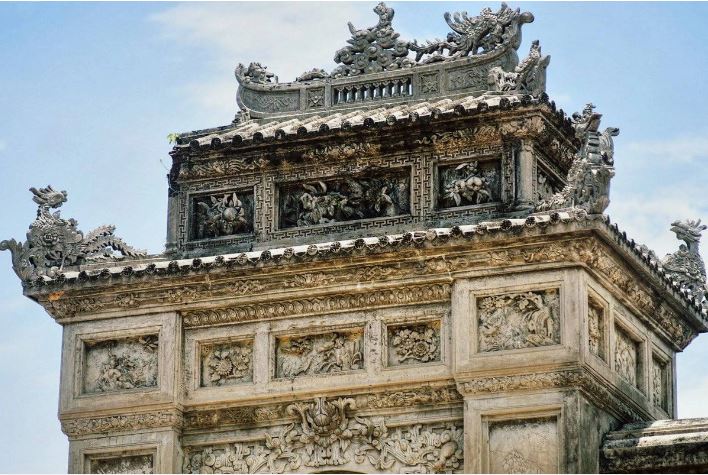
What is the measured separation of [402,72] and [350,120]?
1.19m

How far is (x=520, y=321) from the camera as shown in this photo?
2503cm

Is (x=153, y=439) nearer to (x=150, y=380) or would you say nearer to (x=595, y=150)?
(x=150, y=380)

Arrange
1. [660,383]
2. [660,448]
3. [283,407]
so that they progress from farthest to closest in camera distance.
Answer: [660,383] < [283,407] < [660,448]

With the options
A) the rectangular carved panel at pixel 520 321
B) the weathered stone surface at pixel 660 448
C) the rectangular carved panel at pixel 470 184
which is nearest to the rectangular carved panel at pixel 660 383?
the weathered stone surface at pixel 660 448

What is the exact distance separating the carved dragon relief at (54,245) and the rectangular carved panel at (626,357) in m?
6.28

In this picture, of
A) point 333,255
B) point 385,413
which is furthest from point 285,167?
point 385,413

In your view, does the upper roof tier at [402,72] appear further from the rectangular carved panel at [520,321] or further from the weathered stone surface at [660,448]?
the weathered stone surface at [660,448]

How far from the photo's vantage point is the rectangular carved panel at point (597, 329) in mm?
25234

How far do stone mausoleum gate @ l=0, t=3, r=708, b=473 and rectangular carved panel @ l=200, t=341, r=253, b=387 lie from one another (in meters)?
0.02

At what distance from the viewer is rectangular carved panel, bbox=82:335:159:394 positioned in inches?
1051

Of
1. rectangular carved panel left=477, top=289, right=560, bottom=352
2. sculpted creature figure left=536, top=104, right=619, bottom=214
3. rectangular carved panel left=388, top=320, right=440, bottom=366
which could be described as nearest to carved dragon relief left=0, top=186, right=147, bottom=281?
rectangular carved panel left=388, top=320, right=440, bottom=366

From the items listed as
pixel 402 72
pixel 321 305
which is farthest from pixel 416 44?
pixel 321 305

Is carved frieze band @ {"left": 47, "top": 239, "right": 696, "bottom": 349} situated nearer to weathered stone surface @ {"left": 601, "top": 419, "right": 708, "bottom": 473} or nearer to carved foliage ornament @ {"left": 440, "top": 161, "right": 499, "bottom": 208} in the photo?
carved foliage ornament @ {"left": 440, "top": 161, "right": 499, "bottom": 208}

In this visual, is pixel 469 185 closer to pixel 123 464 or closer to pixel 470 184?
pixel 470 184
